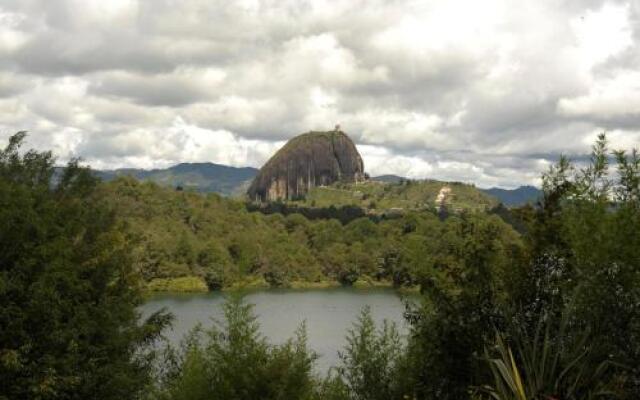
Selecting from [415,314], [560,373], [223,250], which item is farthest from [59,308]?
[223,250]

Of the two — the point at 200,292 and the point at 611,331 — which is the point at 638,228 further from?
the point at 200,292

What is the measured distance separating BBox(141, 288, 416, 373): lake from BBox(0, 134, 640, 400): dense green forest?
24.0 m

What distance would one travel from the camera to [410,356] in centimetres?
2709

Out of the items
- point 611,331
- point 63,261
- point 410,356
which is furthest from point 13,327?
point 611,331

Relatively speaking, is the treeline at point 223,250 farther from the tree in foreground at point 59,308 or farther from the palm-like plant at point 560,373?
the palm-like plant at point 560,373

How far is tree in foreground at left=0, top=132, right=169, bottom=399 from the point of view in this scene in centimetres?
2555

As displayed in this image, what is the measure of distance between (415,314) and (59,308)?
56.8ft

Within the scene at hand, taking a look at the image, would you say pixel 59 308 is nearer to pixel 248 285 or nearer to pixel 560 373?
pixel 560 373

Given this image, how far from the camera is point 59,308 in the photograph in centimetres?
2819

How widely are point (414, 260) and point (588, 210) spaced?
21.7ft

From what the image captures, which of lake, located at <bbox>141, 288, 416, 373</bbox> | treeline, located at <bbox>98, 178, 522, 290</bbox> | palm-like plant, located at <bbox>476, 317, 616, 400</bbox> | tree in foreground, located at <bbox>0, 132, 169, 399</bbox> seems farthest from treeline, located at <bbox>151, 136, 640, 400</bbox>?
treeline, located at <bbox>98, 178, 522, 290</bbox>

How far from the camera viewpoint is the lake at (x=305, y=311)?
3043 inches

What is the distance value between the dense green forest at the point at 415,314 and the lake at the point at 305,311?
24029 millimetres

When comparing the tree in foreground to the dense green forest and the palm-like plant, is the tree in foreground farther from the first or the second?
the palm-like plant
